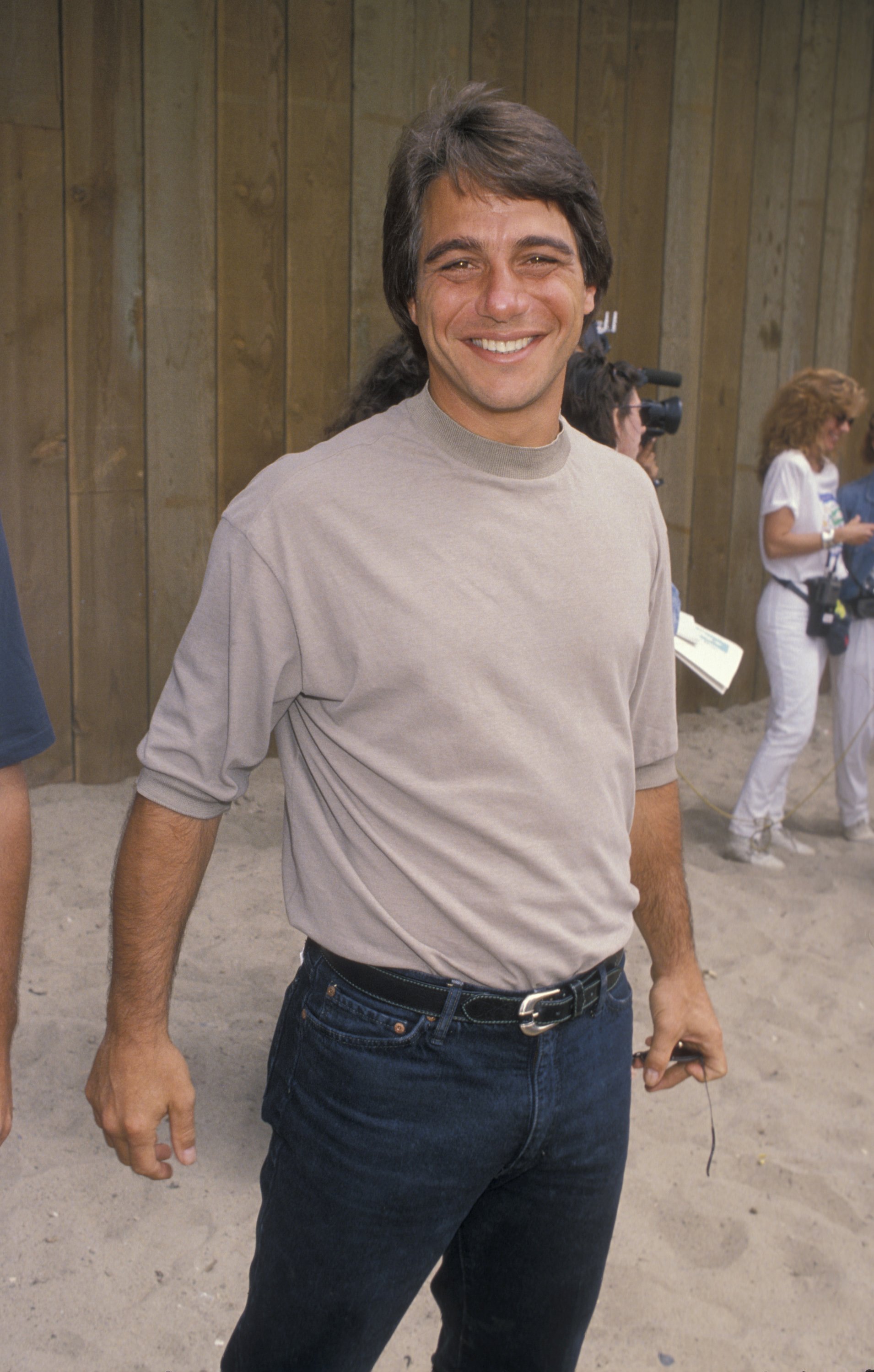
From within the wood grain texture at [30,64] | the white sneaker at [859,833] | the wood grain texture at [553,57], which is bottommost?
the white sneaker at [859,833]

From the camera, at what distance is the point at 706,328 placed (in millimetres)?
5559

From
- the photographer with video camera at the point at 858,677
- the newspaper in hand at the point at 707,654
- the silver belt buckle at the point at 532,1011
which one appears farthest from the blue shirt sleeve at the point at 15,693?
the photographer with video camera at the point at 858,677

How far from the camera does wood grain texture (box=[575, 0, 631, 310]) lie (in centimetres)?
499

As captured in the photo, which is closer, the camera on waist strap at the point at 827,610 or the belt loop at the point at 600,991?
the belt loop at the point at 600,991

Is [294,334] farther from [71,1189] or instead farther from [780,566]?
[71,1189]

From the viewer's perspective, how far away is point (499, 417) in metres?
1.37

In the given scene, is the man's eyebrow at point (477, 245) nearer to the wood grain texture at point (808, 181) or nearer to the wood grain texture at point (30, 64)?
the wood grain texture at point (30, 64)

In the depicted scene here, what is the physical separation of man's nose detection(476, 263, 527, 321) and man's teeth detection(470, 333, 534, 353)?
2cm

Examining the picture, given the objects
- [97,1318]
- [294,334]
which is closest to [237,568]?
[97,1318]

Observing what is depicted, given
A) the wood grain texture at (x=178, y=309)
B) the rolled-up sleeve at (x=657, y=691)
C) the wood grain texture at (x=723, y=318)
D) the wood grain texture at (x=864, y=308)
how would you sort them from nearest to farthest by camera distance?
the rolled-up sleeve at (x=657, y=691) < the wood grain texture at (x=178, y=309) < the wood grain texture at (x=723, y=318) < the wood grain texture at (x=864, y=308)

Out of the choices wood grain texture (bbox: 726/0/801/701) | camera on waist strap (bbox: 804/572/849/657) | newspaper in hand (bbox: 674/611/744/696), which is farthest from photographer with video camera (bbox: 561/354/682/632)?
wood grain texture (bbox: 726/0/801/701)

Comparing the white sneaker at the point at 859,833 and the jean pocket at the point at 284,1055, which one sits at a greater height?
the jean pocket at the point at 284,1055

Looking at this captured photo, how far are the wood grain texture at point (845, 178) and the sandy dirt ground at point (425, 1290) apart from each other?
3360mm

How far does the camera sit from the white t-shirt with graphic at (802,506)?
14.4 feet
